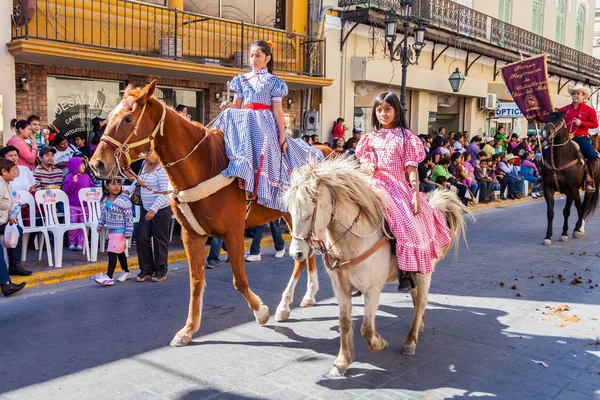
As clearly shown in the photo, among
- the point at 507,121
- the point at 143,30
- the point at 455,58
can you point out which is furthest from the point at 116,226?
the point at 507,121

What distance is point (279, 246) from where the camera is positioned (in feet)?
31.4

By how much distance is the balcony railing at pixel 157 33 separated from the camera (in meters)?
11.3

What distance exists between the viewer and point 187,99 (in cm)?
1462

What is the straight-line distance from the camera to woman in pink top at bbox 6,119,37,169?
30.5 feet

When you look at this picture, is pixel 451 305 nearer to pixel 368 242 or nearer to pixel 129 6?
pixel 368 242

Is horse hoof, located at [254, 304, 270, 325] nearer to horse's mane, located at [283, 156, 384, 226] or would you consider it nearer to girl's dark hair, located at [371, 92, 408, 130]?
horse's mane, located at [283, 156, 384, 226]

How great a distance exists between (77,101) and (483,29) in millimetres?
17256

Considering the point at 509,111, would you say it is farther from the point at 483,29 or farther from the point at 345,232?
the point at 345,232

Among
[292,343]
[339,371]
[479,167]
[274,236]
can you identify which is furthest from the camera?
[479,167]

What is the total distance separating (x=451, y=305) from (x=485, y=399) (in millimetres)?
2544

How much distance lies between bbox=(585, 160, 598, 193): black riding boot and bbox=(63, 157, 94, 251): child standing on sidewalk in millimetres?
9494

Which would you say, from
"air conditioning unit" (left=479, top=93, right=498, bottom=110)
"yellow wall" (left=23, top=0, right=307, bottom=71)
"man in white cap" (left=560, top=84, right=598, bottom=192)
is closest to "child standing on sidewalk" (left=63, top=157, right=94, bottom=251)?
"yellow wall" (left=23, top=0, right=307, bottom=71)

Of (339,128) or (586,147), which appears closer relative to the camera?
(586,147)

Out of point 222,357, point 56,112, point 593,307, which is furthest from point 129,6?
point 593,307
